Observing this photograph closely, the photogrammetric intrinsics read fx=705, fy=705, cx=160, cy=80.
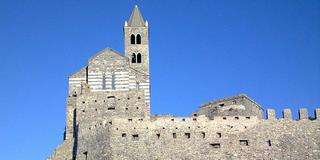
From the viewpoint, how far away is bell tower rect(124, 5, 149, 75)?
75312mm

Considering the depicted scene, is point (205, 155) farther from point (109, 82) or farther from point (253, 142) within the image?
point (109, 82)

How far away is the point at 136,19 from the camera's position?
79.2 meters

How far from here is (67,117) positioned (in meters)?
64.4

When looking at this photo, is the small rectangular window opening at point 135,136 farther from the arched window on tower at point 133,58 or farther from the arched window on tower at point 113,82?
the arched window on tower at point 133,58

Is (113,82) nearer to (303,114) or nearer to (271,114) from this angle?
(271,114)

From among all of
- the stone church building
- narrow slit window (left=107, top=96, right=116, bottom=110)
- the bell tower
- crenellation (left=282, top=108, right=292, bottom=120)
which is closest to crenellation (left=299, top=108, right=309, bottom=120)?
the stone church building

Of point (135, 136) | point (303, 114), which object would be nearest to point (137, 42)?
point (135, 136)

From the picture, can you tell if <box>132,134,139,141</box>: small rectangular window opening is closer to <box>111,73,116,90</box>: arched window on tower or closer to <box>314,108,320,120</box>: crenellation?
<box>111,73,116,90</box>: arched window on tower

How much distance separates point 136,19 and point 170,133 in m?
24.3

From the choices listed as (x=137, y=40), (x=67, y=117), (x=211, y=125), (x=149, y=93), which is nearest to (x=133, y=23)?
(x=137, y=40)

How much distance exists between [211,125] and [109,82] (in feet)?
41.1

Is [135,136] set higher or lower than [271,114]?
lower

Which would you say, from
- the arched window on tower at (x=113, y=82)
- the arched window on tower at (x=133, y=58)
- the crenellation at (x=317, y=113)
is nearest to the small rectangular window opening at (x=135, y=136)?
the arched window on tower at (x=113, y=82)

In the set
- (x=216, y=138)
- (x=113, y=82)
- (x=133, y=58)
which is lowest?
(x=216, y=138)
